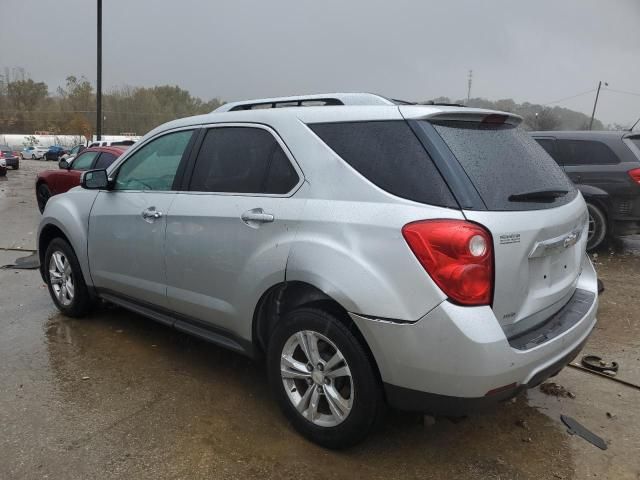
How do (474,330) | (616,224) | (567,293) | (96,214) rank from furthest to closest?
(616,224) → (96,214) → (567,293) → (474,330)

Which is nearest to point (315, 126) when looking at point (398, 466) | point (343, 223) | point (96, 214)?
point (343, 223)

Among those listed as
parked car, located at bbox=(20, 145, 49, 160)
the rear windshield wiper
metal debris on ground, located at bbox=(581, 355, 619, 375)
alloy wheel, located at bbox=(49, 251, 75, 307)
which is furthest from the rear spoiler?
parked car, located at bbox=(20, 145, 49, 160)

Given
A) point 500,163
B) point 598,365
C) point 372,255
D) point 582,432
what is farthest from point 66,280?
point 598,365

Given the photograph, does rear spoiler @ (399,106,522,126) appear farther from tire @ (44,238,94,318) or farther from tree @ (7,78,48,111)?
tree @ (7,78,48,111)

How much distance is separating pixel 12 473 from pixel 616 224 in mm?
7456

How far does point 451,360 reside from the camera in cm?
222

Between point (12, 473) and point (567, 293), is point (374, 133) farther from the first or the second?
point (12, 473)

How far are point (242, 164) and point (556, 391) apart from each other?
2.47m

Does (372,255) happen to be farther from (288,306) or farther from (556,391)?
(556,391)

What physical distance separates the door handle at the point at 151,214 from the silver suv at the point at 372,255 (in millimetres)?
10

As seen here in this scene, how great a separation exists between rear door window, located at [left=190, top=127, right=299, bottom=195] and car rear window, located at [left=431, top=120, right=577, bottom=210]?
2.83ft

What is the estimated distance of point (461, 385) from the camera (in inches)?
88.3

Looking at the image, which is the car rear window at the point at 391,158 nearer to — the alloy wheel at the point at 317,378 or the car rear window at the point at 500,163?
the car rear window at the point at 500,163

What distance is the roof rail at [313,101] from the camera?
278cm
